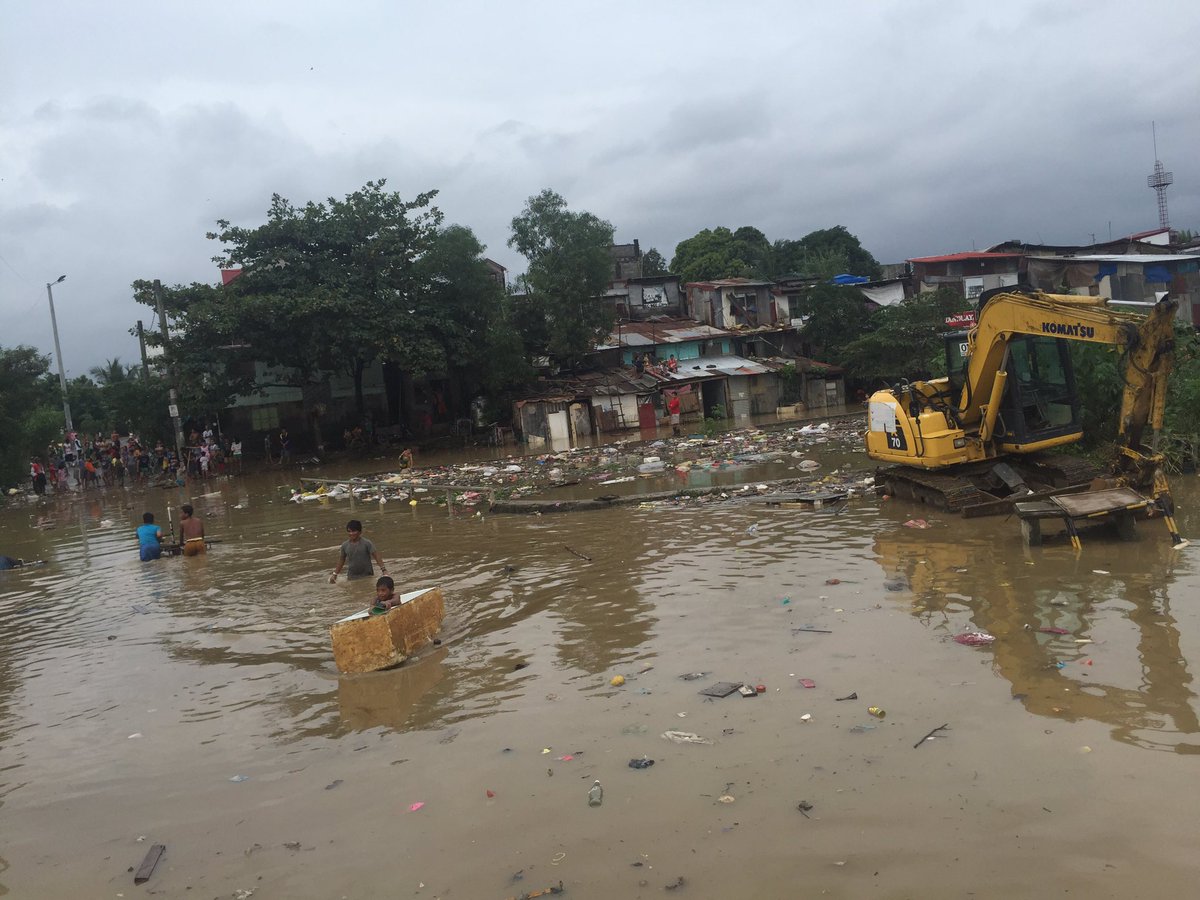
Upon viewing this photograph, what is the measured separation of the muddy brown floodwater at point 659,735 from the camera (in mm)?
4586

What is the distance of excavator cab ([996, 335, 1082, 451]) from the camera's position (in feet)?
39.4

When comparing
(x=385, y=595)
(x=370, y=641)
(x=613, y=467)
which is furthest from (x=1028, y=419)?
(x=613, y=467)

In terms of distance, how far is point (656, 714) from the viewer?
647cm

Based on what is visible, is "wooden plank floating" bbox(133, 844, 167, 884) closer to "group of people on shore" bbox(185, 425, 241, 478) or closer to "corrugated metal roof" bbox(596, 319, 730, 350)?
"group of people on shore" bbox(185, 425, 241, 478)

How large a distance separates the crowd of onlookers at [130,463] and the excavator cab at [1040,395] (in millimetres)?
28912

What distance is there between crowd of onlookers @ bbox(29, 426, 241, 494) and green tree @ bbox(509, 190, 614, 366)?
Answer: 45.5ft

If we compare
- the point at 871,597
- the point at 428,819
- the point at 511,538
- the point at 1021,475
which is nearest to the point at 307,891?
the point at 428,819

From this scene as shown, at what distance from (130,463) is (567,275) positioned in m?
19.5

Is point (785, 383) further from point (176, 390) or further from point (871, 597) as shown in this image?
point (871, 597)

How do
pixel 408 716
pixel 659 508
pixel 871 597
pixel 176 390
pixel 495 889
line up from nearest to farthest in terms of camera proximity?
pixel 495 889 → pixel 408 716 → pixel 871 597 → pixel 659 508 → pixel 176 390

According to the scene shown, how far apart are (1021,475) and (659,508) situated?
584 cm

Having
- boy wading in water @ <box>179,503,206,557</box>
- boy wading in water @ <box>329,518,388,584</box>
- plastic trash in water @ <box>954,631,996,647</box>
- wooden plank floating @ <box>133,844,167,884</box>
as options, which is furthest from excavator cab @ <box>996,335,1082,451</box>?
boy wading in water @ <box>179,503,206,557</box>

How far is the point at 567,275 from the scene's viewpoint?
38906mm

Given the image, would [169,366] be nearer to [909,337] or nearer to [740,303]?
[740,303]
